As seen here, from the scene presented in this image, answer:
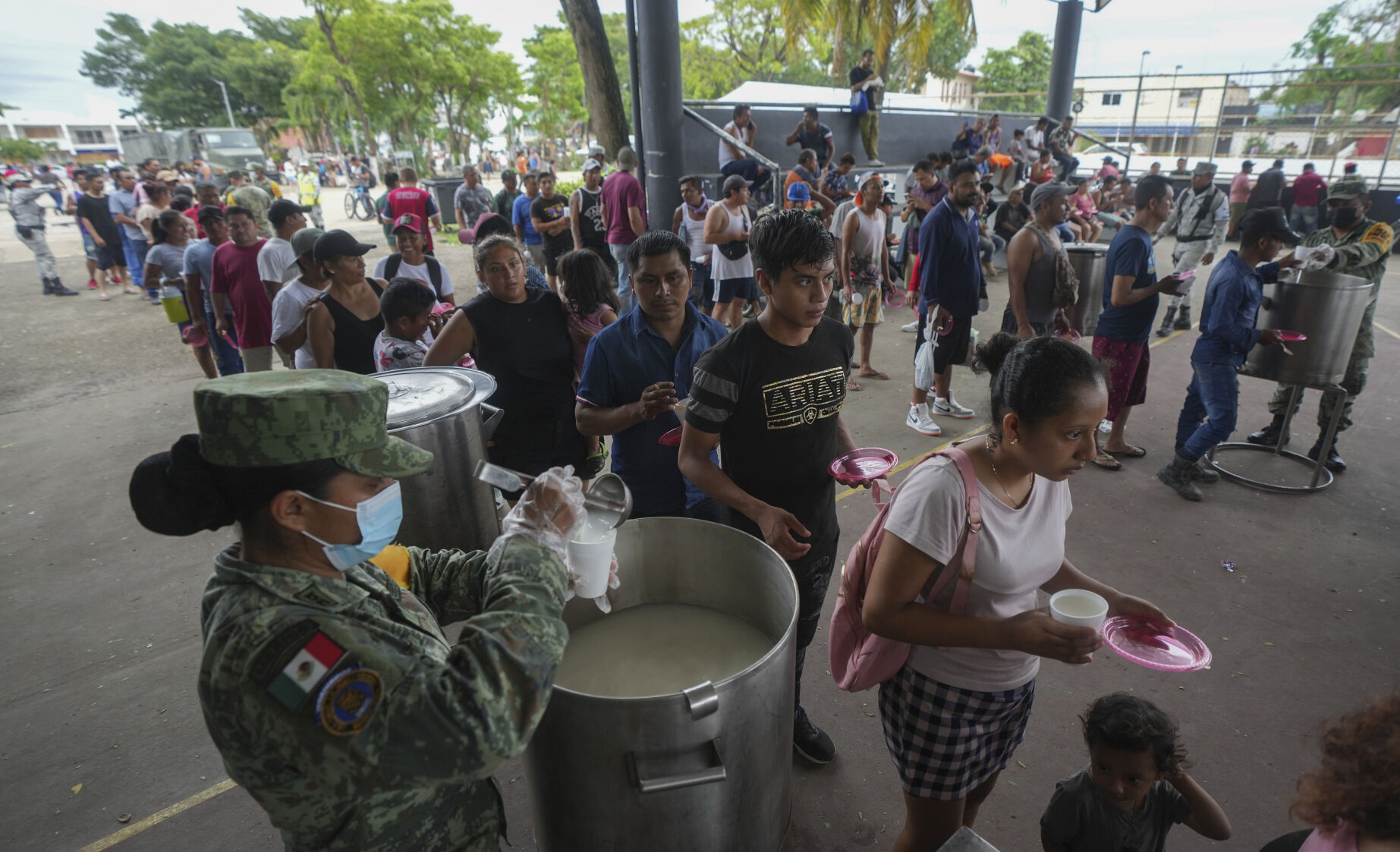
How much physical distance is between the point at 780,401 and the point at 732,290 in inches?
194

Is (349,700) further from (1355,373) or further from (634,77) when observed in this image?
(634,77)

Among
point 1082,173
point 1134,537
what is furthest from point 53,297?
point 1082,173

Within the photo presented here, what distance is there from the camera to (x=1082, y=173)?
60.3ft

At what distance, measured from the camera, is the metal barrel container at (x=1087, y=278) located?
5.18 m

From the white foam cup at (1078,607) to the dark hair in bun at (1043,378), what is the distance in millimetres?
388

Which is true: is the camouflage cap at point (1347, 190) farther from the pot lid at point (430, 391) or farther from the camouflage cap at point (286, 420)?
the camouflage cap at point (286, 420)

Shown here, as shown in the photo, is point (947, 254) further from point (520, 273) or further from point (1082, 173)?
point (1082, 173)

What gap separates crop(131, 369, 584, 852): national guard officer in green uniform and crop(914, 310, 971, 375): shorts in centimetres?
457

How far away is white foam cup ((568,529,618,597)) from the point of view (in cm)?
141

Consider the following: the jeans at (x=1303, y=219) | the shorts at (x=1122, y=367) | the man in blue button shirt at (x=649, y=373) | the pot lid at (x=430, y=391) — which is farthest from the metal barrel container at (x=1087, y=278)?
the jeans at (x=1303, y=219)

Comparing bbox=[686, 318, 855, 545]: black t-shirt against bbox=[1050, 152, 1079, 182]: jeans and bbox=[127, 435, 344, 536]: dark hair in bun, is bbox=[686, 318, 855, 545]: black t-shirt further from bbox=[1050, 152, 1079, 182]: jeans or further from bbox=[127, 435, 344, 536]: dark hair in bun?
bbox=[1050, 152, 1079, 182]: jeans

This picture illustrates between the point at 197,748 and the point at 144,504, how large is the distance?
2.29 meters

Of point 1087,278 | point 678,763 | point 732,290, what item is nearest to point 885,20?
point 732,290

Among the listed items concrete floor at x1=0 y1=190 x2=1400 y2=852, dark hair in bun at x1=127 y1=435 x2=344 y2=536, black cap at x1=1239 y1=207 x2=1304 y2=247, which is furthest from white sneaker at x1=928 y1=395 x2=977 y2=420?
dark hair in bun at x1=127 y1=435 x2=344 y2=536
